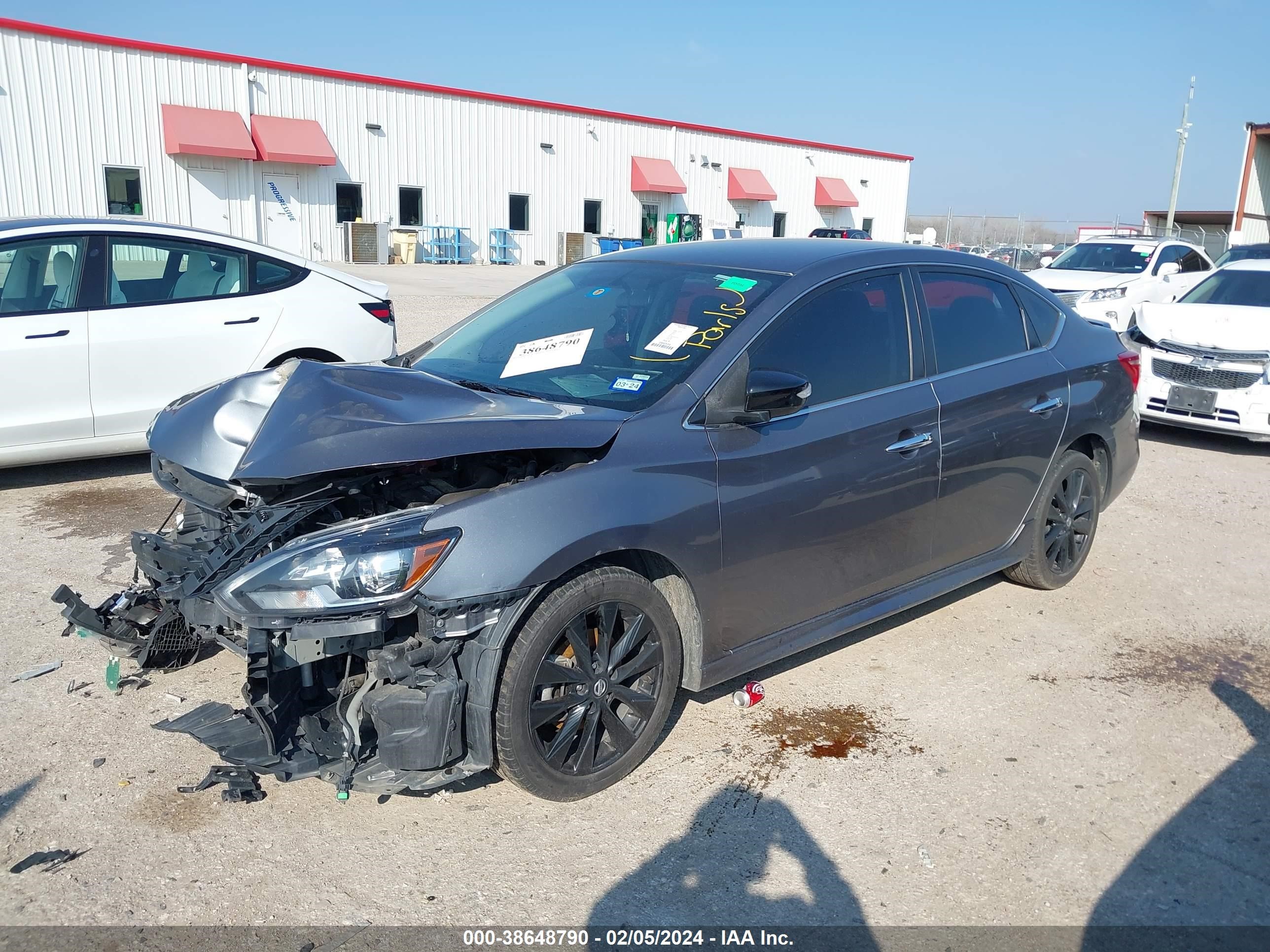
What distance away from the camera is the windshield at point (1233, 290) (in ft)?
32.3

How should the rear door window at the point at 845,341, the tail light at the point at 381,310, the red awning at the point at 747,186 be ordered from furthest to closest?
1. the red awning at the point at 747,186
2. the tail light at the point at 381,310
3. the rear door window at the point at 845,341

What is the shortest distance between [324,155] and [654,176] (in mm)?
13070

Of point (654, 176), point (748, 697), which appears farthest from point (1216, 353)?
point (654, 176)

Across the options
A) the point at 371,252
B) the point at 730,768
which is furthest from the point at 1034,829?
the point at 371,252

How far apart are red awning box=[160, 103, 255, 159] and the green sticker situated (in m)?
26.4

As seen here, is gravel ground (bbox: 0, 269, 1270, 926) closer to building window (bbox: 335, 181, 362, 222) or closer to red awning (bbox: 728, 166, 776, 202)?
building window (bbox: 335, 181, 362, 222)

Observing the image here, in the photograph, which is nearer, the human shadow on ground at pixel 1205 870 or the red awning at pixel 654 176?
the human shadow on ground at pixel 1205 870

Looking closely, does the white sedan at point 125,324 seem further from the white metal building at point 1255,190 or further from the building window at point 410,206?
the white metal building at point 1255,190

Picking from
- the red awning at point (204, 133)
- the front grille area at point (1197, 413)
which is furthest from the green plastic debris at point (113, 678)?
the red awning at point (204, 133)

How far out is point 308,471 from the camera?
119 inches

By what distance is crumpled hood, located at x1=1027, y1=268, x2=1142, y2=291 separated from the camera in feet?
44.4

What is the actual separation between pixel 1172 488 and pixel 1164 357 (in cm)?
197

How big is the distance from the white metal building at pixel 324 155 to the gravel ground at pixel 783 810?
20396 mm

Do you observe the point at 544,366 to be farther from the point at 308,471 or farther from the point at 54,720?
the point at 54,720
